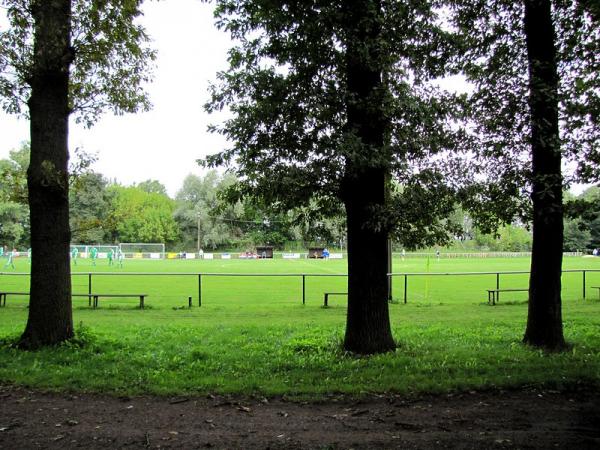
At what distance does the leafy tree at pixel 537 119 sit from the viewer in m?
7.19

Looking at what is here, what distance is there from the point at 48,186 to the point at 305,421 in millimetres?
5587

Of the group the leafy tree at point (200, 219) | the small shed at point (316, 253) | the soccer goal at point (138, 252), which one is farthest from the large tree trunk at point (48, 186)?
the leafy tree at point (200, 219)

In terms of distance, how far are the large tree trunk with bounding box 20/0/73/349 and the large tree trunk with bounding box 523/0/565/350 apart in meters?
7.36

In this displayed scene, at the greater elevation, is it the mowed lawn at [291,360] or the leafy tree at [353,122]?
the leafy tree at [353,122]

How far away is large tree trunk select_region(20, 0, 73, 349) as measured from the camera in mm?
7625

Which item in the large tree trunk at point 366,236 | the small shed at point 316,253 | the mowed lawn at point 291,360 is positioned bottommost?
the small shed at point 316,253

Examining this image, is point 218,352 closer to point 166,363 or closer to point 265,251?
point 166,363

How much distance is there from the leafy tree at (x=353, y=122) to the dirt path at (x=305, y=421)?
246 centimetres

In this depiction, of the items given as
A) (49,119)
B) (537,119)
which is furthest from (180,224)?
(537,119)

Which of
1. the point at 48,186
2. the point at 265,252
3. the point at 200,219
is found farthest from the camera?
the point at 200,219

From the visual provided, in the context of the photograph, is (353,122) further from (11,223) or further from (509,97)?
(11,223)

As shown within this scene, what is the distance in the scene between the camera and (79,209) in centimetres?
7881

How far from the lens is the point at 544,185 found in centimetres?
714

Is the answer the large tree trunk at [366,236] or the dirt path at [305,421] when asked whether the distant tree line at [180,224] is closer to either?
the large tree trunk at [366,236]
